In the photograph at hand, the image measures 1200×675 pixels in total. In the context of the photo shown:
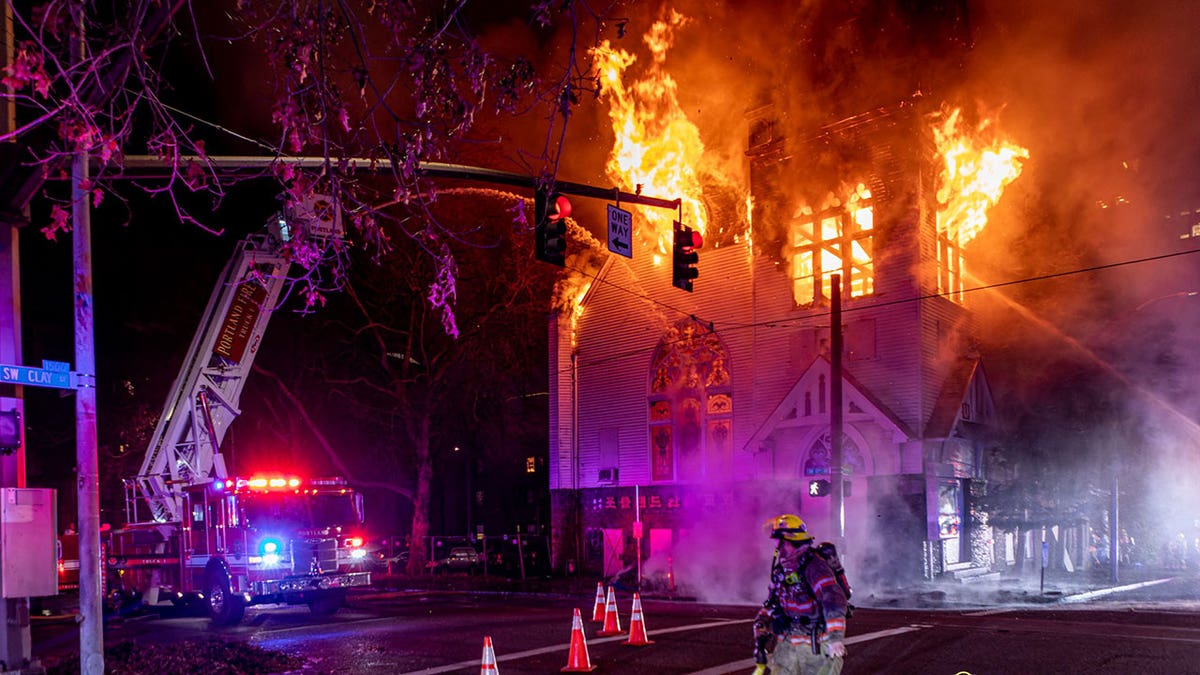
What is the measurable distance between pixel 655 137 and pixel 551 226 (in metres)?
17.7

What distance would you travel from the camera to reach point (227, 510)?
16.6m

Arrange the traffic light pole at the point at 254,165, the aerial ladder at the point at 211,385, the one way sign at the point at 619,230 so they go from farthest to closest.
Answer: the aerial ladder at the point at 211,385
the one way sign at the point at 619,230
the traffic light pole at the point at 254,165

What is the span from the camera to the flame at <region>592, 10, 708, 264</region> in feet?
92.9

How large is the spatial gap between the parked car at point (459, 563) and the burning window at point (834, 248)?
46.2ft

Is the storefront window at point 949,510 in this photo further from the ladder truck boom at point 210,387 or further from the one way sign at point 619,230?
the ladder truck boom at point 210,387

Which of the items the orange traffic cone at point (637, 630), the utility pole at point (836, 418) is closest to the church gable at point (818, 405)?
the utility pole at point (836, 418)

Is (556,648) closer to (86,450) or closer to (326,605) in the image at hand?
(86,450)

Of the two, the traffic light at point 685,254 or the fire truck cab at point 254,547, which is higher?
the traffic light at point 685,254

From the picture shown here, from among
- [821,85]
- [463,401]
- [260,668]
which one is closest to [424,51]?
[260,668]

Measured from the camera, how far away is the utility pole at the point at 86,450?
24.5ft

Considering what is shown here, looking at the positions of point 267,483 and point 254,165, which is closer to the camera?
point 254,165

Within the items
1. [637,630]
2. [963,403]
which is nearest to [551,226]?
[637,630]

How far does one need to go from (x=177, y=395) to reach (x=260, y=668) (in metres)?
8.34

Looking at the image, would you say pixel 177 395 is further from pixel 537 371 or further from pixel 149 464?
pixel 537 371
